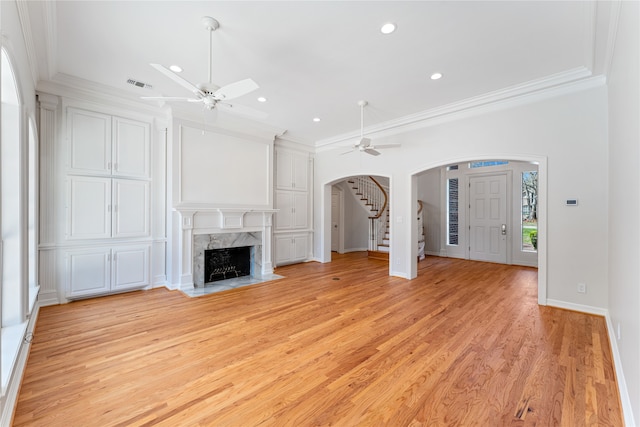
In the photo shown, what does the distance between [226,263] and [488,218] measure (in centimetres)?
708

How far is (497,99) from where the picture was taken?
436 cm

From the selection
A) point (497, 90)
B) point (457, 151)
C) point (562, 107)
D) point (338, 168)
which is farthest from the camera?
point (338, 168)

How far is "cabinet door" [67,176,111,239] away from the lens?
4.09 m

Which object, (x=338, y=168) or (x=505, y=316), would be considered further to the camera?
(x=338, y=168)

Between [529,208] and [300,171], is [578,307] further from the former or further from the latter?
[300,171]

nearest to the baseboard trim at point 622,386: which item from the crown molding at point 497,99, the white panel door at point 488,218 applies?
the crown molding at point 497,99

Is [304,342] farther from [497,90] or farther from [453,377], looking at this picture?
[497,90]

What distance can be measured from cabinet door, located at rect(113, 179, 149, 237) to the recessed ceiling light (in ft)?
14.5

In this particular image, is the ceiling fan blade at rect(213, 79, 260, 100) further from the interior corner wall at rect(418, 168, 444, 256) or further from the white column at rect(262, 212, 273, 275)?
the interior corner wall at rect(418, 168, 444, 256)

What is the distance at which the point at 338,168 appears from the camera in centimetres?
701

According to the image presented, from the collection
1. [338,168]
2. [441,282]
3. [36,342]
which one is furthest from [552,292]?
[36,342]

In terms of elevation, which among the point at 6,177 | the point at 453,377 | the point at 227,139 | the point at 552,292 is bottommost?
the point at 453,377

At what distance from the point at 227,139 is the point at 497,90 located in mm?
4880

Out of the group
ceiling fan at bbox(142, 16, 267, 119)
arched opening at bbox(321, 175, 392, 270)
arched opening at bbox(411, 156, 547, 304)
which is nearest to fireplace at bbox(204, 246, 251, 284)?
ceiling fan at bbox(142, 16, 267, 119)
